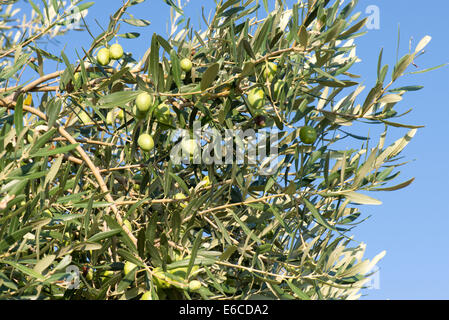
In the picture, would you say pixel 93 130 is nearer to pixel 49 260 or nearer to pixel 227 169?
pixel 227 169

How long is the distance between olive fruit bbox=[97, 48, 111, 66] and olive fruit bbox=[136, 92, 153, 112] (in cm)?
66

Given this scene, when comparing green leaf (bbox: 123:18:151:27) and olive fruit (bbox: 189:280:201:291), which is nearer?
olive fruit (bbox: 189:280:201:291)

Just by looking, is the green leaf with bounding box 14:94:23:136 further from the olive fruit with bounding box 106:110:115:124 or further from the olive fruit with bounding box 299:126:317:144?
the olive fruit with bounding box 299:126:317:144

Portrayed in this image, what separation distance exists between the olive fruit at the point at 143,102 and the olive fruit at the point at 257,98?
0.45m

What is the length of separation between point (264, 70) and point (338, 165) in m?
0.59

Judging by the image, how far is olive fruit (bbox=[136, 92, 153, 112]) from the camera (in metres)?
2.27

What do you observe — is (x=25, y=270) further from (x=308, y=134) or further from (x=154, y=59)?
(x=308, y=134)

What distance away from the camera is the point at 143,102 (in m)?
2.27

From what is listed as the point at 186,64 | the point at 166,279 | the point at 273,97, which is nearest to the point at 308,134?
the point at 273,97

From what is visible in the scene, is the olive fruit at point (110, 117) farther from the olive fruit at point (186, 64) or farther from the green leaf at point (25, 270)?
the green leaf at point (25, 270)

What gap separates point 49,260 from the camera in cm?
201

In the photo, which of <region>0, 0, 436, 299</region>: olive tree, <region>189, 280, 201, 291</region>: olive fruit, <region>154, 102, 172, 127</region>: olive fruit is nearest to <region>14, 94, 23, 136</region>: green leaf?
<region>0, 0, 436, 299</region>: olive tree

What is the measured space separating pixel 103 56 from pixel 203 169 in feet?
2.66
